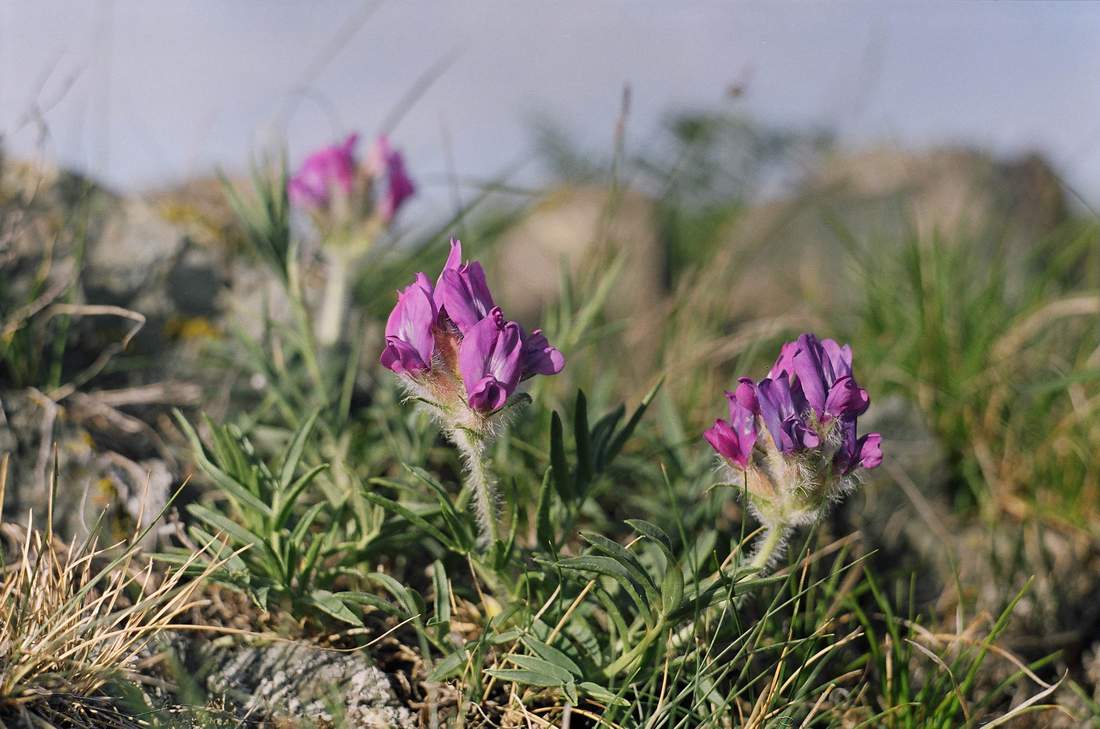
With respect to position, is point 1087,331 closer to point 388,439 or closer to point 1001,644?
point 1001,644

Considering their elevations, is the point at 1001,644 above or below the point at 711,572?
below

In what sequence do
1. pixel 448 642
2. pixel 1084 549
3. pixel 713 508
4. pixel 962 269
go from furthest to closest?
pixel 962 269, pixel 1084 549, pixel 713 508, pixel 448 642

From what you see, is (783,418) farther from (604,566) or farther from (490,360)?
(490,360)

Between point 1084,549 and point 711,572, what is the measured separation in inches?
60.8

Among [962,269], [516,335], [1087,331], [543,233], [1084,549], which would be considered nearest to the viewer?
[516,335]

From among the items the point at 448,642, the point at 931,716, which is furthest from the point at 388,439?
the point at 931,716

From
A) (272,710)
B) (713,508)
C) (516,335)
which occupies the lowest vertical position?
(272,710)

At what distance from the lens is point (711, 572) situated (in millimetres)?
1922

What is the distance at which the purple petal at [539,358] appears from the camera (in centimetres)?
159

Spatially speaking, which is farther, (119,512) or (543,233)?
(543,233)

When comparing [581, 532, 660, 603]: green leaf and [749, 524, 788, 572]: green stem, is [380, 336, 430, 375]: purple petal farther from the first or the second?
[749, 524, 788, 572]: green stem

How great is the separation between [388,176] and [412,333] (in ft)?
4.07

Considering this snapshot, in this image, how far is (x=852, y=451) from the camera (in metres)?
1.61

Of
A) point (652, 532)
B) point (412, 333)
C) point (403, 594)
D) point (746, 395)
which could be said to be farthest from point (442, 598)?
point (746, 395)
